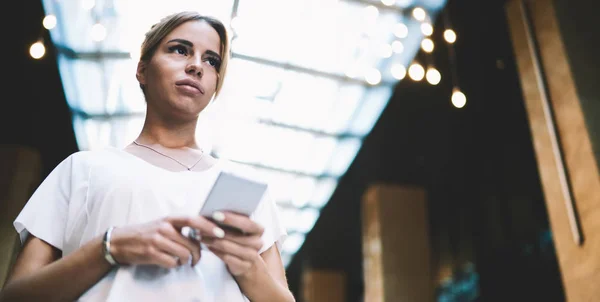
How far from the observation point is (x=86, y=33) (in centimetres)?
670

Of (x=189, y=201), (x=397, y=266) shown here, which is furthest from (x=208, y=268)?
(x=397, y=266)

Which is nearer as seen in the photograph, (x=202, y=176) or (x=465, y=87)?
(x=202, y=176)

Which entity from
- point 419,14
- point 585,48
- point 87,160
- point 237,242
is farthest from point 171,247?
point 419,14

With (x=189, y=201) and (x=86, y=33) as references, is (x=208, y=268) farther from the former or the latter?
(x=86, y=33)

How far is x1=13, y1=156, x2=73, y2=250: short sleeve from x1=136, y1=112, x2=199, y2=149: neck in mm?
220

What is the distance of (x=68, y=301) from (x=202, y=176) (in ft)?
1.23

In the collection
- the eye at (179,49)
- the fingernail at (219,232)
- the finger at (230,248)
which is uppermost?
the eye at (179,49)

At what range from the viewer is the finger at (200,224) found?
94 cm

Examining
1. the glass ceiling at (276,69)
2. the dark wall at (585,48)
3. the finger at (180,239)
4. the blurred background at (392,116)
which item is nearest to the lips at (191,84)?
the finger at (180,239)

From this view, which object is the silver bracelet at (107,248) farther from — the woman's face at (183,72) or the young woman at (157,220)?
the woman's face at (183,72)

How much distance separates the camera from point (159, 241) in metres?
0.93

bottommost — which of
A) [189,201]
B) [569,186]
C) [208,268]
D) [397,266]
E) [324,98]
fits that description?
[397,266]

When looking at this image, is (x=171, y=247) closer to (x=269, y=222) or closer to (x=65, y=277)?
(x=65, y=277)

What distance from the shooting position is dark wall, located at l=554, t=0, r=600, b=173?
15.5ft
